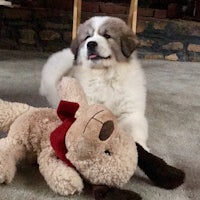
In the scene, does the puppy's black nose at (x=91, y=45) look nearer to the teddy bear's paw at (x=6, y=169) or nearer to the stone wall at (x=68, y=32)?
the teddy bear's paw at (x=6, y=169)

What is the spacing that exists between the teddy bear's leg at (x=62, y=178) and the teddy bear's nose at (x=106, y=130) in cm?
11

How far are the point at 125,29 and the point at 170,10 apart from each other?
180cm

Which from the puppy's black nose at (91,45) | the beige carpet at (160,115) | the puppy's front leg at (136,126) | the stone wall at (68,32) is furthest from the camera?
the stone wall at (68,32)

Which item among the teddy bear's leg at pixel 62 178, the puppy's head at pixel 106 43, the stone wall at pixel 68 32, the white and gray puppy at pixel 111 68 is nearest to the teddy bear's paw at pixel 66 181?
the teddy bear's leg at pixel 62 178

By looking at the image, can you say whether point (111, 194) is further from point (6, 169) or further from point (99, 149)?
point (6, 169)

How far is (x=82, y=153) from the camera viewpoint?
775 mm

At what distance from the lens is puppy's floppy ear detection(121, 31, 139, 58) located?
55.4 inches

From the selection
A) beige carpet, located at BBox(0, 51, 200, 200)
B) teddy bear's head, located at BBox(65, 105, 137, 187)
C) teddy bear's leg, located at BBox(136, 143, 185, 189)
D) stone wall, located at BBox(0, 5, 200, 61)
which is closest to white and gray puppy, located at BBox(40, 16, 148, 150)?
beige carpet, located at BBox(0, 51, 200, 200)

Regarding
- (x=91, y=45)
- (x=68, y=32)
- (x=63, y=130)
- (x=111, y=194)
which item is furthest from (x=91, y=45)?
(x=68, y=32)

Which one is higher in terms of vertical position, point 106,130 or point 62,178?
point 106,130

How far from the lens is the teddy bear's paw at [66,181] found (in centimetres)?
81

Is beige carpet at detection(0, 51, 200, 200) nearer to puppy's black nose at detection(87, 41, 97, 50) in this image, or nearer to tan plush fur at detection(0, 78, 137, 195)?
tan plush fur at detection(0, 78, 137, 195)

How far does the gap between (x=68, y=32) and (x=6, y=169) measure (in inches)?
94.2

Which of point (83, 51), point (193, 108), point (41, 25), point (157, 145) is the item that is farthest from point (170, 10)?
point (157, 145)
